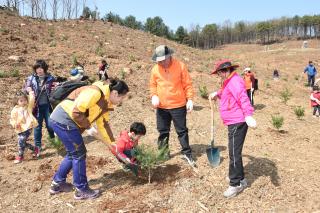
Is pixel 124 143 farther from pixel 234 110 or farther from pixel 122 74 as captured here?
pixel 122 74

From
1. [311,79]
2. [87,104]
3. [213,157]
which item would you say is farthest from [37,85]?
[311,79]

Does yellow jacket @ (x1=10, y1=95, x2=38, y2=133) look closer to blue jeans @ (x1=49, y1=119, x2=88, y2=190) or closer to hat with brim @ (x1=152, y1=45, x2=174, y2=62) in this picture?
blue jeans @ (x1=49, y1=119, x2=88, y2=190)

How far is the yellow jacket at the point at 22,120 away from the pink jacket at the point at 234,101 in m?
3.30

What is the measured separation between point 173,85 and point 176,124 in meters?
0.57

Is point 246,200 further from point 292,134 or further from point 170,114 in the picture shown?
point 292,134

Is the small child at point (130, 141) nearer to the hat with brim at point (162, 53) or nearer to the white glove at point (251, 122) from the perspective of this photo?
the hat with brim at point (162, 53)

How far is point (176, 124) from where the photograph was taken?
210 inches

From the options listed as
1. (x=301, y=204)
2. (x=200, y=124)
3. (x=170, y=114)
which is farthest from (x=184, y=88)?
(x=200, y=124)

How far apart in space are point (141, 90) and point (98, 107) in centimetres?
793

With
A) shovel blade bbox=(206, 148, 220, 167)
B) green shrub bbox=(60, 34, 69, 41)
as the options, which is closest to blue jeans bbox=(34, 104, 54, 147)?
shovel blade bbox=(206, 148, 220, 167)

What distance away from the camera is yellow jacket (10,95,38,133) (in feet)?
19.8

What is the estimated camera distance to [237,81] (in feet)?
14.2

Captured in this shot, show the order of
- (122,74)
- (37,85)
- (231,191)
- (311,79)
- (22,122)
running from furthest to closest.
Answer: (311,79), (122,74), (37,85), (22,122), (231,191)

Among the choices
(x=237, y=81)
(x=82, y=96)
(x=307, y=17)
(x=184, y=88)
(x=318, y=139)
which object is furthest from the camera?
(x=307, y=17)
